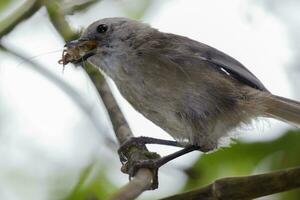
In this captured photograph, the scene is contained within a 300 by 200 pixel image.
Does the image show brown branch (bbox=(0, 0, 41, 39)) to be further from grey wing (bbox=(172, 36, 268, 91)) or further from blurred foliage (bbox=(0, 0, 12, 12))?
grey wing (bbox=(172, 36, 268, 91))

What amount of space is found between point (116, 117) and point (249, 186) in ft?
4.54

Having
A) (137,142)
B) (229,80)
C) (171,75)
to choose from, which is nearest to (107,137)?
(137,142)

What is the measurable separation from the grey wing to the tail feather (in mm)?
214

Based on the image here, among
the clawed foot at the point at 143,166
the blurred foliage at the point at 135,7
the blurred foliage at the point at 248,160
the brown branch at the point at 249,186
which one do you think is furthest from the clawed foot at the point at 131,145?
the blurred foliage at the point at 135,7

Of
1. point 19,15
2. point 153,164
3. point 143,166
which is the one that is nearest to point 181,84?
point 153,164

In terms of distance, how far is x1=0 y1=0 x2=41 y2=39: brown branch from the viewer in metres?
3.57

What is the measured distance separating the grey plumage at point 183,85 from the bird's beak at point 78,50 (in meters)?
0.04

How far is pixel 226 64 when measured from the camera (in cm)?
414

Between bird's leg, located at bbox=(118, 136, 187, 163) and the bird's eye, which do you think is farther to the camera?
the bird's eye

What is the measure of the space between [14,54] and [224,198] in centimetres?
Result: 201

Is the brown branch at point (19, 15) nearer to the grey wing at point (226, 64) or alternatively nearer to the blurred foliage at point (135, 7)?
the grey wing at point (226, 64)

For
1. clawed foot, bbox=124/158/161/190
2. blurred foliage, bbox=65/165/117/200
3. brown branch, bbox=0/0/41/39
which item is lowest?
blurred foliage, bbox=65/165/117/200

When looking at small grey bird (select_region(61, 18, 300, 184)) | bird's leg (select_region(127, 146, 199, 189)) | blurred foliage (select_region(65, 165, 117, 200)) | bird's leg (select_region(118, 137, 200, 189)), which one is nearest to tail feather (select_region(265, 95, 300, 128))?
small grey bird (select_region(61, 18, 300, 184))

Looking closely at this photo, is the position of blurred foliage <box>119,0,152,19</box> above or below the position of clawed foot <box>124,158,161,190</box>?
above
